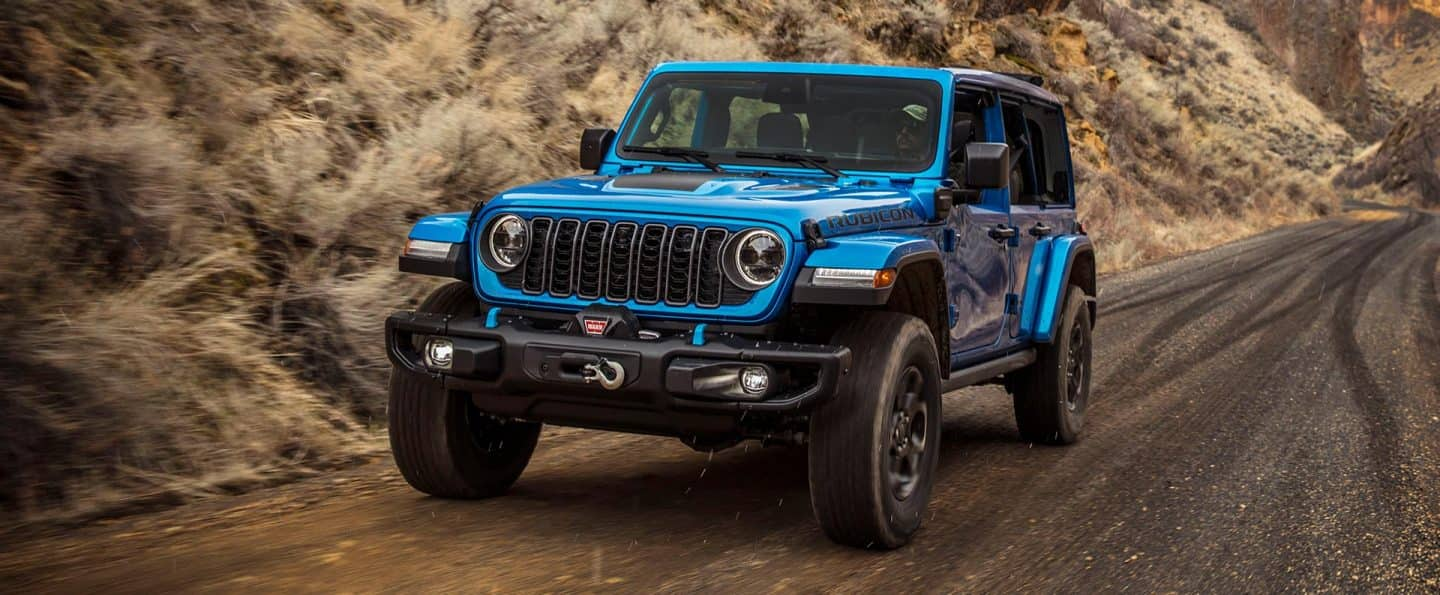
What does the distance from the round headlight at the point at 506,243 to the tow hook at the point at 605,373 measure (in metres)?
0.64

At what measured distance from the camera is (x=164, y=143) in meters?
7.42

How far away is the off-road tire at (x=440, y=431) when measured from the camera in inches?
217

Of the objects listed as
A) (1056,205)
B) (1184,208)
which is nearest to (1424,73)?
(1184,208)

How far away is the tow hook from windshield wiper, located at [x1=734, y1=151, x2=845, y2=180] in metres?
1.73

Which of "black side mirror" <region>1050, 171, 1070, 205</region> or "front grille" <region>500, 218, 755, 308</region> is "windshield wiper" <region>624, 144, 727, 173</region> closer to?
"front grille" <region>500, 218, 755, 308</region>

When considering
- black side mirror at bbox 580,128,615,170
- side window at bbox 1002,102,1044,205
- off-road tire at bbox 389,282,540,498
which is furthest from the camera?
side window at bbox 1002,102,1044,205

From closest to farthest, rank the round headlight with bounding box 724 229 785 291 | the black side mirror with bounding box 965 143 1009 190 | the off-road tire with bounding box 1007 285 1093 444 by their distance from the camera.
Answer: the round headlight with bounding box 724 229 785 291, the black side mirror with bounding box 965 143 1009 190, the off-road tire with bounding box 1007 285 1093 444

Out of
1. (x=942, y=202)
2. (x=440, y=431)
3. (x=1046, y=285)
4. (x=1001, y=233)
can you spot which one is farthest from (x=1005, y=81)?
(x=440, y=431)

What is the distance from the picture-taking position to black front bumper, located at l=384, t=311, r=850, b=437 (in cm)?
479

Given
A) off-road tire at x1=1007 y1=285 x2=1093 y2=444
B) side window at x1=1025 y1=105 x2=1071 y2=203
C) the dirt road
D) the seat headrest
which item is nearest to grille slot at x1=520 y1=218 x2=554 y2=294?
the dirt road

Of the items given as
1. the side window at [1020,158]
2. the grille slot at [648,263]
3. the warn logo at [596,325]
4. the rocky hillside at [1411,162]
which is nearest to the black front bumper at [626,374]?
the warn logo at [596,325]

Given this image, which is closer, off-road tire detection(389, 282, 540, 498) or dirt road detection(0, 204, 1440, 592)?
dirt road detection(0, 204, 1440, 592)

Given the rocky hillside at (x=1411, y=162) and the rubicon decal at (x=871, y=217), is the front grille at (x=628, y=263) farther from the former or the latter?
the rocky hillside at (x=1411, y=162)

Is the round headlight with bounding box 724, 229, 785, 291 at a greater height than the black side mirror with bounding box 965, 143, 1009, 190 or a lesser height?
lesser
